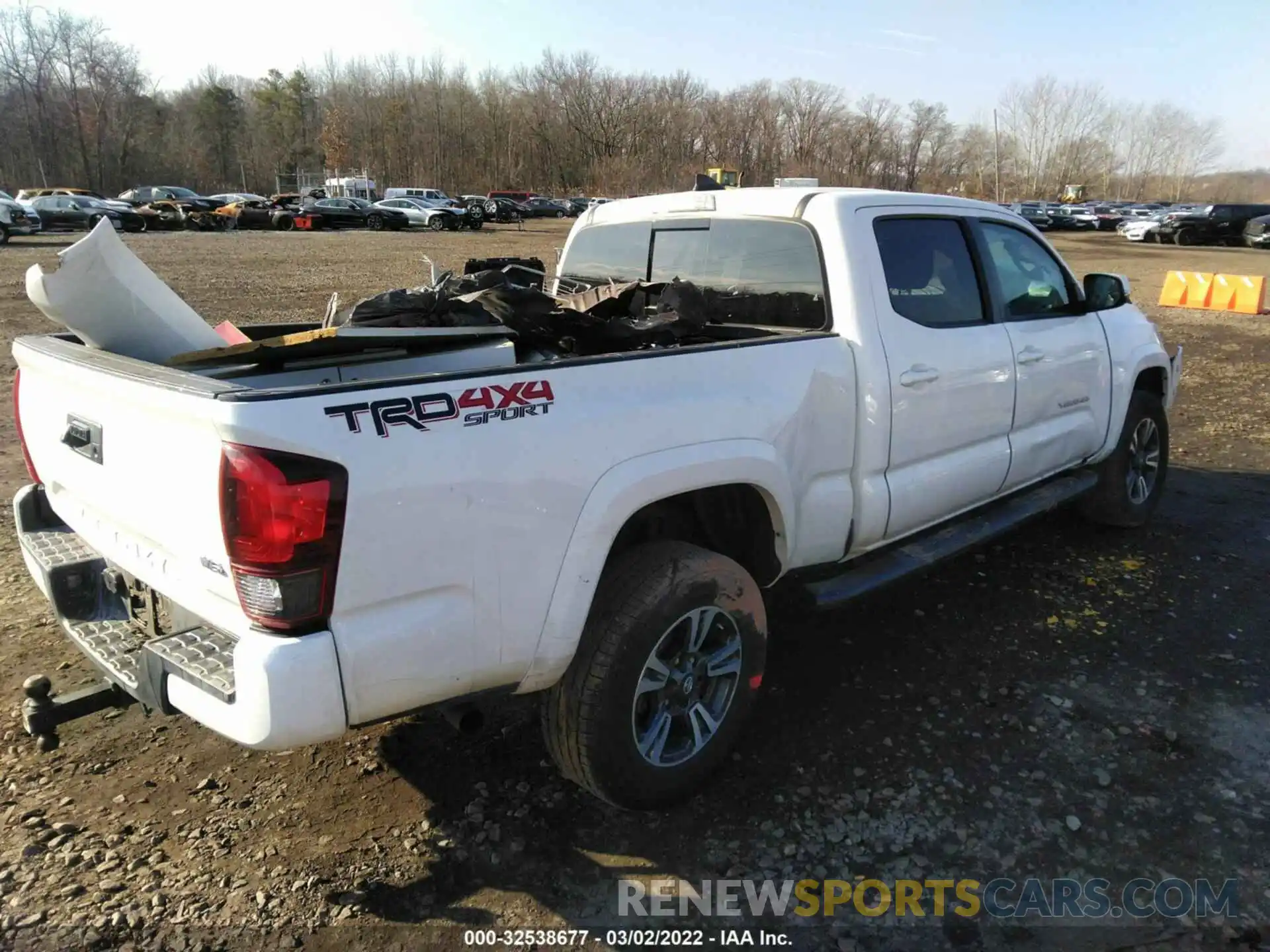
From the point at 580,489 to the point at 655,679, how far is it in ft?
2.44

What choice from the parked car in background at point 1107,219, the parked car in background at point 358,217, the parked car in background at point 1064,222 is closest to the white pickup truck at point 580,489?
the parked car in background at point 358,217

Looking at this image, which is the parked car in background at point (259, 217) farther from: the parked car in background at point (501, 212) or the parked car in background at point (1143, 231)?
the parked car in background at point (1143, 231)

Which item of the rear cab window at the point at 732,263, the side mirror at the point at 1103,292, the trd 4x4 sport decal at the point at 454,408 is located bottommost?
the trd 4x4 sport decal at the point at 454,408

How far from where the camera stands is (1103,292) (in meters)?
4.66

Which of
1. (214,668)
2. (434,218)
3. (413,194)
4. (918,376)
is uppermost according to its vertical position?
(413,194)

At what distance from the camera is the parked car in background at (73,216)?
35.6 m

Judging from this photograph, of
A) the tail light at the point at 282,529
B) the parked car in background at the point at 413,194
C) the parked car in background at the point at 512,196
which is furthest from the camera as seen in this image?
the parked car in background at the point at 512,196

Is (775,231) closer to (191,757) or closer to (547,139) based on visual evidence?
(191,757)

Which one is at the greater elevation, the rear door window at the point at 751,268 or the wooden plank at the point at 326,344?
the rear door window at the point at 751,268

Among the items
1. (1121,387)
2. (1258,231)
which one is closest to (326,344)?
(1121,387)

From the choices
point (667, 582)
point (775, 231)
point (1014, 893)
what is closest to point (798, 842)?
point (1014, 893)

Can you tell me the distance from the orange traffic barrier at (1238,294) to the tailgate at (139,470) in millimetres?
18536

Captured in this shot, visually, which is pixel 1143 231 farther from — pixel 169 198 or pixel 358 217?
pixel 169 198

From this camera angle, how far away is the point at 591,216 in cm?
473
